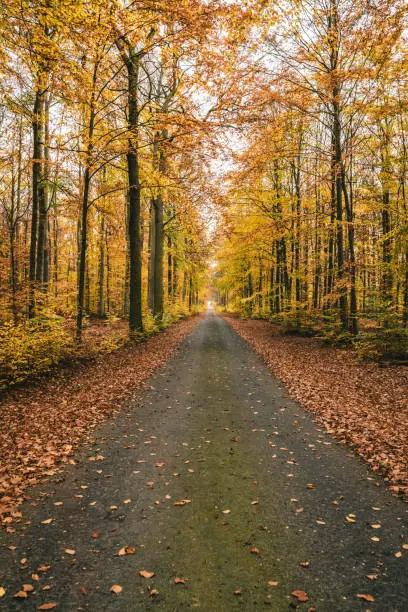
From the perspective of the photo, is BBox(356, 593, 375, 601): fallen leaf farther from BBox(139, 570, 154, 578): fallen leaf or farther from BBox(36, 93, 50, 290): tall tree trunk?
BBox(36, 93, 50, 290): tall tree trunk

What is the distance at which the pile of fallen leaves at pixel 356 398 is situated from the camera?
217 inches

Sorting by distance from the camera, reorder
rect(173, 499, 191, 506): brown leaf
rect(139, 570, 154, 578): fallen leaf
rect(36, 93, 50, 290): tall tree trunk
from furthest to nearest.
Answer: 1. rect(36, 93, 50, 290): tall tree trunk
2. rect(173, 499, 191, 506): brown leaf
3. rect(139, 570, 154, 578): fallen leaf

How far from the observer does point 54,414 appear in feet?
22.5

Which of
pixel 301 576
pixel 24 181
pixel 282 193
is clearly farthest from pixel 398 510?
pixel 24 181

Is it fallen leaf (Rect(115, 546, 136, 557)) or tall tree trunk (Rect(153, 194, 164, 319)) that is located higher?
tall tree trunk (Rect(153, 194, 164, 319))

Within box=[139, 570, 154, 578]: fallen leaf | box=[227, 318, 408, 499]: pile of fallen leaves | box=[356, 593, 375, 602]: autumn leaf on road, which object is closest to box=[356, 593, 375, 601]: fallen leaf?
box=[356, 593, 375, 602]: autumn leaf on road

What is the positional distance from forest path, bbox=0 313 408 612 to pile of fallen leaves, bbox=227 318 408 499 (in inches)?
17.3

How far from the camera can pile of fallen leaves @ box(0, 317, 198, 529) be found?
4.76 meters

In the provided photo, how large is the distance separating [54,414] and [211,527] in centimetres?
448

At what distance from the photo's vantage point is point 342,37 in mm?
12070

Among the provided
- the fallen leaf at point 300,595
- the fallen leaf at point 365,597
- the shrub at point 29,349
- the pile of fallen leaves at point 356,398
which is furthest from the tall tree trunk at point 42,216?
the fallen leaf at point 365,597

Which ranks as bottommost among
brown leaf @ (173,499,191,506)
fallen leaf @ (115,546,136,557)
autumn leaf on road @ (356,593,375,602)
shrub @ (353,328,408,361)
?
brown leaf @ (173,499,191,506)

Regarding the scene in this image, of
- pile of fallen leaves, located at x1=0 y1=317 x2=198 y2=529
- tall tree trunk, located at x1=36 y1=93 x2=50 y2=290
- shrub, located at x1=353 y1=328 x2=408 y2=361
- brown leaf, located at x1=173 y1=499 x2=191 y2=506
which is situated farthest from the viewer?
tall tree trunk, located at x1=36 y1=93 x2=50 y2=290

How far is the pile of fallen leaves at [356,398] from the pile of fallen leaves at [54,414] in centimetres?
460
